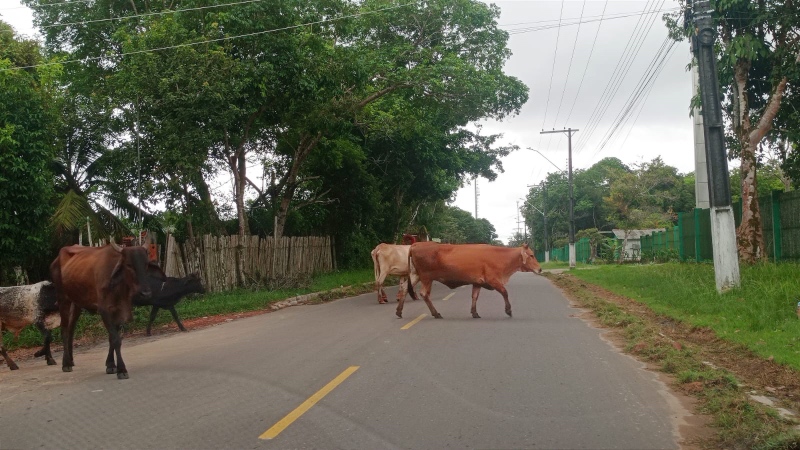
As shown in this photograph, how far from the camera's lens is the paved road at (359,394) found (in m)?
5.76

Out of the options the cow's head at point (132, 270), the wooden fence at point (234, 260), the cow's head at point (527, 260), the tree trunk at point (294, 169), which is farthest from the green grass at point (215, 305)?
the cow's head at point (527, 260)

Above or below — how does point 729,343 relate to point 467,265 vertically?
below

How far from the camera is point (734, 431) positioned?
5652 mm

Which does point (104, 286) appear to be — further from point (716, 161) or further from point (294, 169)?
point (294, 169)

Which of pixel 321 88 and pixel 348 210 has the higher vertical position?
pixel 321 88

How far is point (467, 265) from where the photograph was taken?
13.9 m

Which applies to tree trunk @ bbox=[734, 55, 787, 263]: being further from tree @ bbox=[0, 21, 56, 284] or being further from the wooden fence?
tree @ bbox=[0, 21, 56, 284]

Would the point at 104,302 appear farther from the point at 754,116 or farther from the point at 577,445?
the point at 754,116

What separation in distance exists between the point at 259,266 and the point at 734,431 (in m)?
18.6

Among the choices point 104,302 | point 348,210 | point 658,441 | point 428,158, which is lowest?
point 658,441

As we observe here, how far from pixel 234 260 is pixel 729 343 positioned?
14939 millimetres

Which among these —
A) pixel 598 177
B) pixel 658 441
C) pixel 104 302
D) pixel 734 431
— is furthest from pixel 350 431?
pixel 598 177

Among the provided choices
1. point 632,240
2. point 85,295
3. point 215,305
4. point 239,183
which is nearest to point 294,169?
point 239,183

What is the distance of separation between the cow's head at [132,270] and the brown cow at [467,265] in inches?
241
